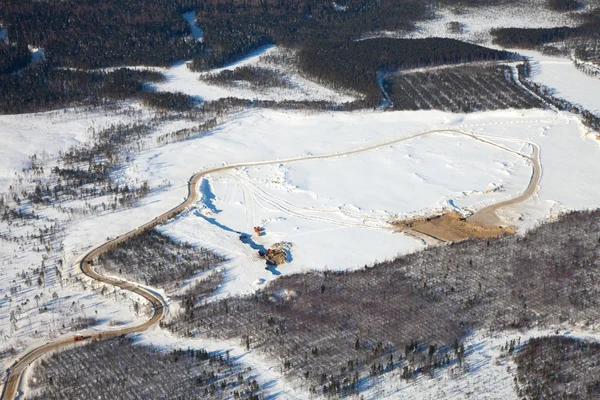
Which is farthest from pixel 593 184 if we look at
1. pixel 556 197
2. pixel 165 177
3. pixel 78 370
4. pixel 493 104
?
pixel 78 370

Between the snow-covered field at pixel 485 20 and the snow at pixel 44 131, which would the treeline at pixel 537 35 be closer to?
the snow-covered field at pixel 485 20

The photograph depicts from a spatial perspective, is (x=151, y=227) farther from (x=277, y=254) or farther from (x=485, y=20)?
(x=485, y=20)

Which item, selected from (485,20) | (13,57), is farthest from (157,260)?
(485,20)

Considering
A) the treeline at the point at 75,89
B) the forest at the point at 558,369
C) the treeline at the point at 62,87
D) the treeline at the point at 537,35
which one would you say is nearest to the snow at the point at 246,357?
the forest at the point at 558,369

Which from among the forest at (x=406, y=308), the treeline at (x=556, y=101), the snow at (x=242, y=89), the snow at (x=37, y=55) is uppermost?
the snow at (x=37, y=55)

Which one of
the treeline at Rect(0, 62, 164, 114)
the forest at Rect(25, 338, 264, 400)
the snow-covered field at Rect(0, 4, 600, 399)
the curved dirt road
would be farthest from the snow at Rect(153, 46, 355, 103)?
the forest at Rect(25, 338, 264, 400)
